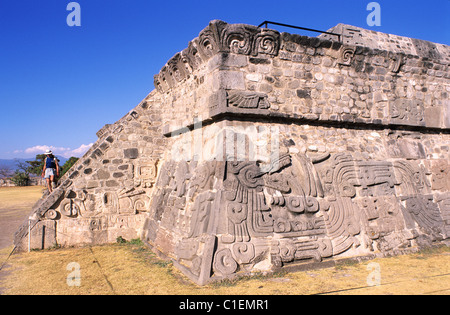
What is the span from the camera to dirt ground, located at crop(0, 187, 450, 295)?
381cm

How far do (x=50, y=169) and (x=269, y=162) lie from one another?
5.27 m

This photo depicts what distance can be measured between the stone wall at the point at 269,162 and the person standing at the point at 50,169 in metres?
1.60

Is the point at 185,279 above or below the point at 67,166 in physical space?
below

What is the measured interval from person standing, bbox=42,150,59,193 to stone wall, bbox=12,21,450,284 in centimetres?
160

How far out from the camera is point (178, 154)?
6.29 m

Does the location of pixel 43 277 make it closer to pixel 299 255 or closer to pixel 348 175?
pixel 299 255

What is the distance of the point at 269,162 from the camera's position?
16.1 feet

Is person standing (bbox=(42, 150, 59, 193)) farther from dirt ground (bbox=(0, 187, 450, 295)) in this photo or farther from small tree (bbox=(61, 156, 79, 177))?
small tree (bbox=(61, 156, 79, 177))
